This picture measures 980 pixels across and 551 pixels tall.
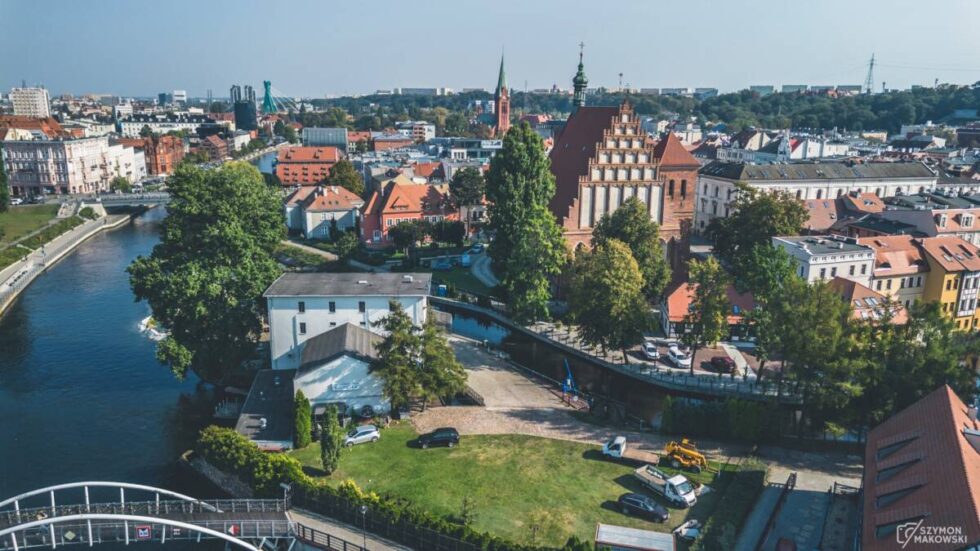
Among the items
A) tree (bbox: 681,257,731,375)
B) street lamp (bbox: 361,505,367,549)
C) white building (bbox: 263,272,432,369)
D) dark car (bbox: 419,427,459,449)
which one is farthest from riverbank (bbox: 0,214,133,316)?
tree (bbox: 681,257,731,375)

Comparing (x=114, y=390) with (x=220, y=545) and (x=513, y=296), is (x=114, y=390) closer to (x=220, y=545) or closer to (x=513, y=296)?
(x=220, y=545)

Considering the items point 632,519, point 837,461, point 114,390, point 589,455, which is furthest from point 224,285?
point 837,461

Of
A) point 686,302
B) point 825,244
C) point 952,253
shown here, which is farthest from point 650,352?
point 952,253

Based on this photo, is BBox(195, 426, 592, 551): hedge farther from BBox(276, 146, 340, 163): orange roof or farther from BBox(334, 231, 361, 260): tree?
BBox(276, 146, 340, 163): orange roof

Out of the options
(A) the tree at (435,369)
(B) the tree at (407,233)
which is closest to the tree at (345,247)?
(B) the tree at (407,233)

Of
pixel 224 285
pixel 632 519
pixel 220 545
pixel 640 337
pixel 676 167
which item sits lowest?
pixel 220 545

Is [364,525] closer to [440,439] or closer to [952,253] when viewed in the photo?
[440,439]
